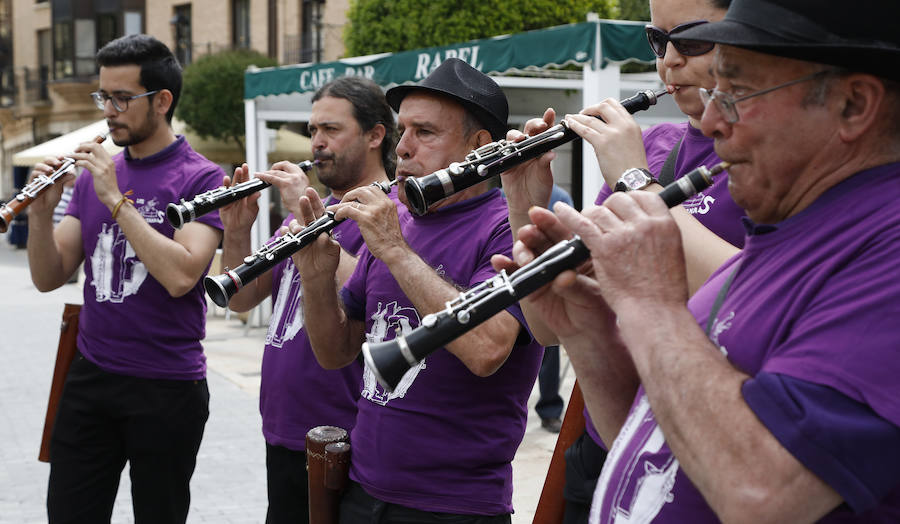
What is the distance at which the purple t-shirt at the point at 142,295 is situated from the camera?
3.63 meters

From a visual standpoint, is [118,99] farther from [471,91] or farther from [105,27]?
[105,27]

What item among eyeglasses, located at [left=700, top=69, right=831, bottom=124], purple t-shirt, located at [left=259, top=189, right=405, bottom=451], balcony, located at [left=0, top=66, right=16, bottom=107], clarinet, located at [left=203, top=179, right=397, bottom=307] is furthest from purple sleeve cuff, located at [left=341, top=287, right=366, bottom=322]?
balcony, located at [left=0, top=66, right=16, bottom=107]

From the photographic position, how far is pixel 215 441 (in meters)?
6.70

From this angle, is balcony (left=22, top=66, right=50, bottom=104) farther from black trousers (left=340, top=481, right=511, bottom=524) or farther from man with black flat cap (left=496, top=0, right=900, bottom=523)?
man with black flat cap (left=496, top=0, right=900, bottom=523)

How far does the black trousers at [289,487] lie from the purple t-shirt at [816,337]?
1741 millimetres

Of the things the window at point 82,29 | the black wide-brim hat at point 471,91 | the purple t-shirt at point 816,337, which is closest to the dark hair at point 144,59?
the black wide-brim hat at point 471,91

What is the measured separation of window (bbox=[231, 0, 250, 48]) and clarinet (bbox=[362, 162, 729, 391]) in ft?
85.8

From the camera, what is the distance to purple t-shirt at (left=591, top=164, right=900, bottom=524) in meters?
1.20

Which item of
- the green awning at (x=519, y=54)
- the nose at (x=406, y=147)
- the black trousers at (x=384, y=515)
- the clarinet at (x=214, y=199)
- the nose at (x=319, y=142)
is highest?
the green awning at (x=519, y=54)

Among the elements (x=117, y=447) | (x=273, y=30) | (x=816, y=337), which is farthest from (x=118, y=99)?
(x=273, y=30)

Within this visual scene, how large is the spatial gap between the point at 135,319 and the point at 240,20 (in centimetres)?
2469

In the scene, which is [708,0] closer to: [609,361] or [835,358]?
[609,361]

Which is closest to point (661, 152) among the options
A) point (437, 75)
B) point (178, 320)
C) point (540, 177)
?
point (540, 177)

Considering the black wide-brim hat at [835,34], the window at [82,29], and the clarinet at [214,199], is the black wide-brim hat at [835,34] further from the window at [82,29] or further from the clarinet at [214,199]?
the window at [82,29]
